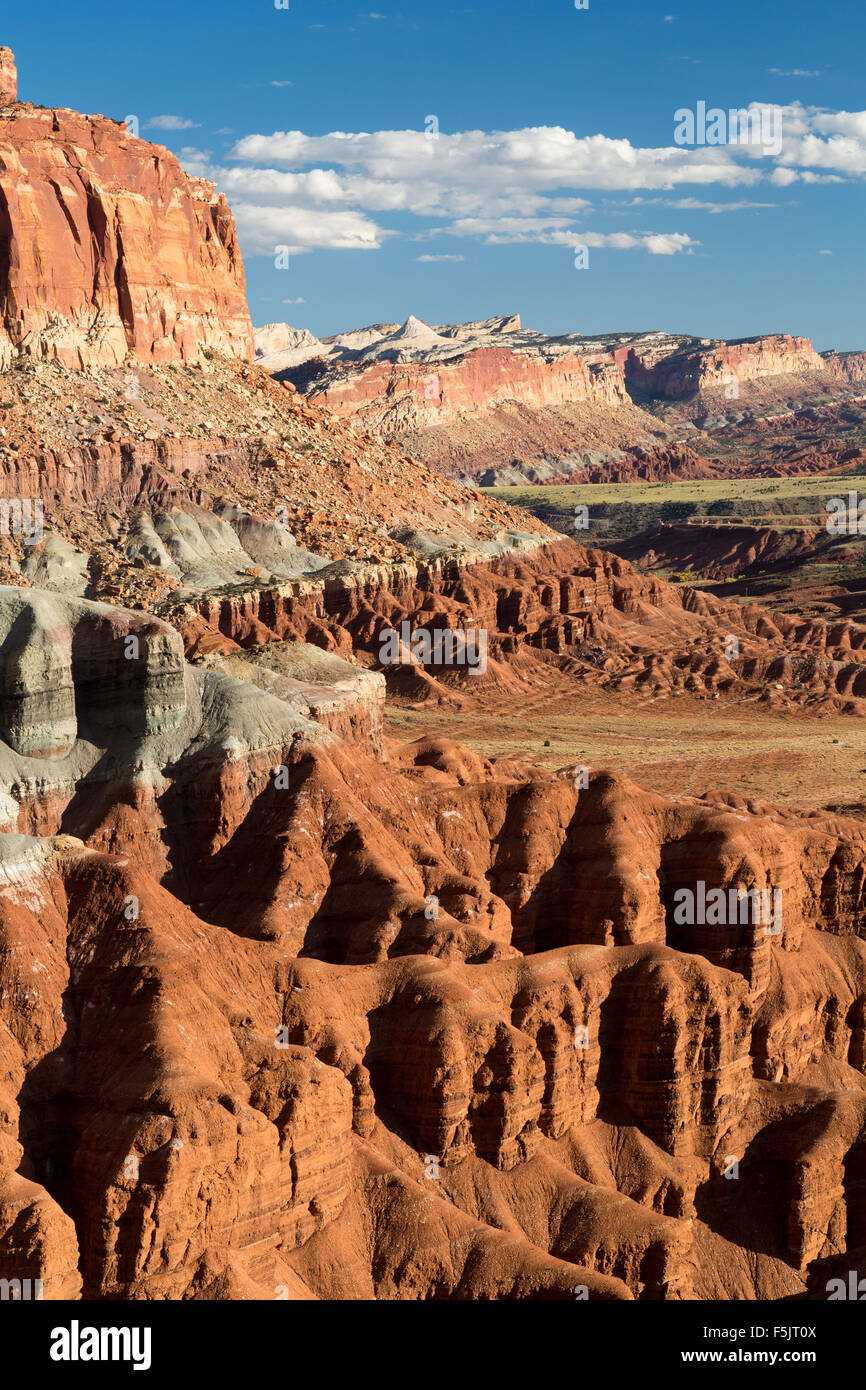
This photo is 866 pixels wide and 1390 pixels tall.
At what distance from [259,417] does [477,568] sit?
25.0 meters

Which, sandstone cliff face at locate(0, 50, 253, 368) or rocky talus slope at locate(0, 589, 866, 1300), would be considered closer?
rocky talus slope at locate(0, 589, 866, 1300)

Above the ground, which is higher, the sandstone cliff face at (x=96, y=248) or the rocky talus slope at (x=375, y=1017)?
the sandstone cliff face at (x=96, y=248)

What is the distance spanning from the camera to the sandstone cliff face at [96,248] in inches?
5079

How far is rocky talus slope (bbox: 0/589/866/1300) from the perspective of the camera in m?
32.7

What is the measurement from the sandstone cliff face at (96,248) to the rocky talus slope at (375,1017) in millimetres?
85619

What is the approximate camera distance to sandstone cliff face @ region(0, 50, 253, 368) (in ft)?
423

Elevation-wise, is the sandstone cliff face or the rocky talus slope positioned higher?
the sandstone cliff face

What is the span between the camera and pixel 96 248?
134m

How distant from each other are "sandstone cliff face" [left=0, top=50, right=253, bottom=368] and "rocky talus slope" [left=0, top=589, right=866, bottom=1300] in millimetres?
85619

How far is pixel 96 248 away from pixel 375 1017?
357 feet

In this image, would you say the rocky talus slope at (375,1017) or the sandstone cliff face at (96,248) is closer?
the rocky talus slope at (375,1017)

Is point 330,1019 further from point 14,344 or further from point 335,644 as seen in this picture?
point 14,344

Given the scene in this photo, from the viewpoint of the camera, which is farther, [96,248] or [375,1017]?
[96,248]

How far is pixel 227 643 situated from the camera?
76938 millimetres
